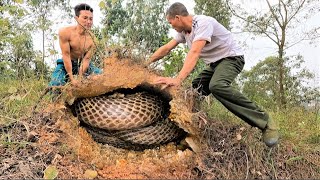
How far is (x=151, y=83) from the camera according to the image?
454 cm

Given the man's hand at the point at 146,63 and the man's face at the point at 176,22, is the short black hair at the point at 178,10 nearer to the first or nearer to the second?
the man's face at the point at 176,22

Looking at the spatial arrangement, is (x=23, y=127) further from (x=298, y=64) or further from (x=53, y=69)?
(x=298, y=64)

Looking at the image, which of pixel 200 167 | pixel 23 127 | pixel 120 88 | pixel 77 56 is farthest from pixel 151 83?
pixel 77 56

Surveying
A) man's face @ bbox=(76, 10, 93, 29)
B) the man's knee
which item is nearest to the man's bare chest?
man's face @ bbox=(76, 10, 93, 29)

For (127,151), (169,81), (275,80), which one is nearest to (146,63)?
(169,81)

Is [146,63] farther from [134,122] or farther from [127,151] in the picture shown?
[127,151]

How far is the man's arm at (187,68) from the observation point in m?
4.41

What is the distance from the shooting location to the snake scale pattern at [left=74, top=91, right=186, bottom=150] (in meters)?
4.38

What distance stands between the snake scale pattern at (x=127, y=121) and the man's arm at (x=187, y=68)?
0.31 metres

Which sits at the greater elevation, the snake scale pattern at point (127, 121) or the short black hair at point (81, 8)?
the short black hair at point (81, 8)

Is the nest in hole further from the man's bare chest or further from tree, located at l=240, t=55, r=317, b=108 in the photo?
tree, located at l=240, t=55, r=317, b=108

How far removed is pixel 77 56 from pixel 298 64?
15.0m

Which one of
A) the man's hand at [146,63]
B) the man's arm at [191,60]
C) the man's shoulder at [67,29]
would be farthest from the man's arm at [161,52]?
the man's shoulder at [67,29]

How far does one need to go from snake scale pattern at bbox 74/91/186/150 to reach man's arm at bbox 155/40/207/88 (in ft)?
1.03
